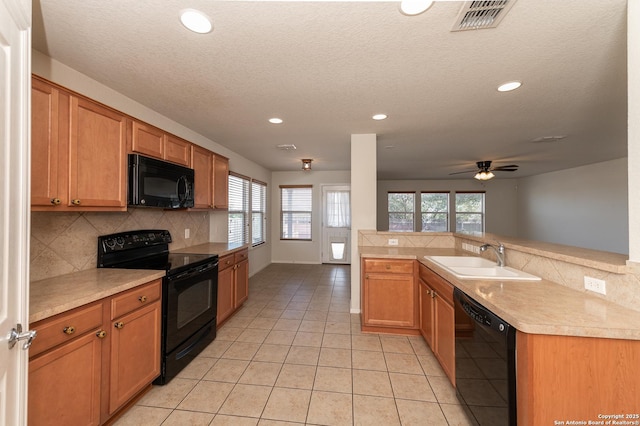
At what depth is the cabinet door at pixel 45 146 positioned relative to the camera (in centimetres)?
146

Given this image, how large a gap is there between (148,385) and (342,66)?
2.80m

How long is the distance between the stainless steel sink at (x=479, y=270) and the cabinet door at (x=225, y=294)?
2288 mm

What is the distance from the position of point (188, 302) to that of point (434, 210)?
745 centimetres

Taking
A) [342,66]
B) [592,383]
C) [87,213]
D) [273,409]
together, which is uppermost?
[342,66]

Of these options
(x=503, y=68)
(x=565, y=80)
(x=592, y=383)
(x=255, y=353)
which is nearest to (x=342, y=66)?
(x=503, y=68)

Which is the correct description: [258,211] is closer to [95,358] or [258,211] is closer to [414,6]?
[95,358]

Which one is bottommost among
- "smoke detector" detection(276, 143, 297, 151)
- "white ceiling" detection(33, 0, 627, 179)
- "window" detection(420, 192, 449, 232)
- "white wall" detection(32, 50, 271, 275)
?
"window" detection(420, 192, 449, 232)

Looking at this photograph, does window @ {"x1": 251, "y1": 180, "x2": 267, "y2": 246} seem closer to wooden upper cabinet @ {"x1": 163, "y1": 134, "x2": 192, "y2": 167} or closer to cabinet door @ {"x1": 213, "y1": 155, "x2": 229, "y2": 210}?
cabinet door @ {"x1": 213, "y1": 155, "x2": 229, "y2": 210}

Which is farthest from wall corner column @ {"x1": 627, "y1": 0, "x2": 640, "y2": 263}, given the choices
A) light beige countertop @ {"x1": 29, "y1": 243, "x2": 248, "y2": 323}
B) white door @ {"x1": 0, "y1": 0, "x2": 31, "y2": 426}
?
light beige countertop @ {"x1": 29, "y1": 243, "x2": 248, "y2": 323}

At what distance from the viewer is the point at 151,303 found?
191 centimetres

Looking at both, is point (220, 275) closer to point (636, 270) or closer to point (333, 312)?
point (333, 312)

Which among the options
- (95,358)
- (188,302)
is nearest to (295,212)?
(188,302)

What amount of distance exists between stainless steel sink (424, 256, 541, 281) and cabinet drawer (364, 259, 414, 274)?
1.12 ft

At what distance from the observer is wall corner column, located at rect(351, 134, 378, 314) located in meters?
3.48
